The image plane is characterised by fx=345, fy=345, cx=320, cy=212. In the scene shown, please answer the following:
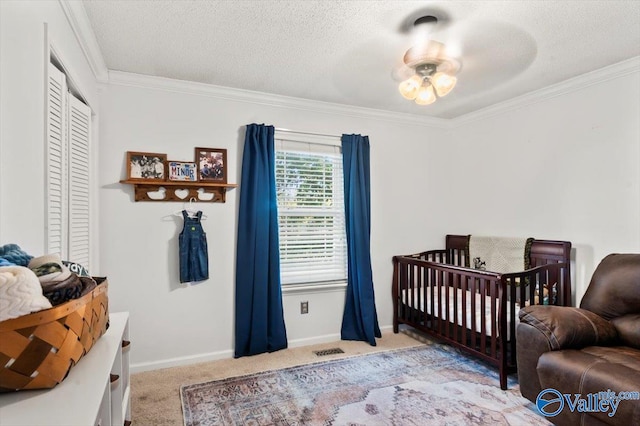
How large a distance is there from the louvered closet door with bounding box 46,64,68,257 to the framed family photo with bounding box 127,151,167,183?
0.82 metres

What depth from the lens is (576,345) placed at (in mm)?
1954

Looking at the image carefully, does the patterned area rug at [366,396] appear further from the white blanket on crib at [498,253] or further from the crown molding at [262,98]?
the crown molding at [262,98]

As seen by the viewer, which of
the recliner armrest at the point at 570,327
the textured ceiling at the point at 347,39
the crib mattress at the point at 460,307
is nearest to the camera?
the textured ceiling at the point at 347,39

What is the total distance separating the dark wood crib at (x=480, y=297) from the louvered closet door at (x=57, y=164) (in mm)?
2668

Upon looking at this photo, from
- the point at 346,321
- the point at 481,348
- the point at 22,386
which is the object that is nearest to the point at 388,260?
the point at 346,321

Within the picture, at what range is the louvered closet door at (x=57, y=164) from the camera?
1.60 metres

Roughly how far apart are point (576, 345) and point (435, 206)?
84.6 inches

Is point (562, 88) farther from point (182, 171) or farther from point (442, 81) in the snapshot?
point (182, 171)

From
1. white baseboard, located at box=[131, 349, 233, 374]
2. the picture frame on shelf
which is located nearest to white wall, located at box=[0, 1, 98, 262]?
the picture frame on shelf

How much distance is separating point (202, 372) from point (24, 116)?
6.97 ft

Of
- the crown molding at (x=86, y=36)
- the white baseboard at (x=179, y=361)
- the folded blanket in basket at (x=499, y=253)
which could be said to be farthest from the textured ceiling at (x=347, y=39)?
the white baseboard at (x=179, y=361)

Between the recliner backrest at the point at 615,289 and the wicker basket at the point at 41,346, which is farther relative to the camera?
the recliner backrest at the point at 615,289

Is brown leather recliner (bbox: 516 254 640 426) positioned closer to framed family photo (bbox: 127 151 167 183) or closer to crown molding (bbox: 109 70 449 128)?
crown molding (bbox: 109 70 449 128)

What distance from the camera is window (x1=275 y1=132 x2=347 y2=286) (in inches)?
126
